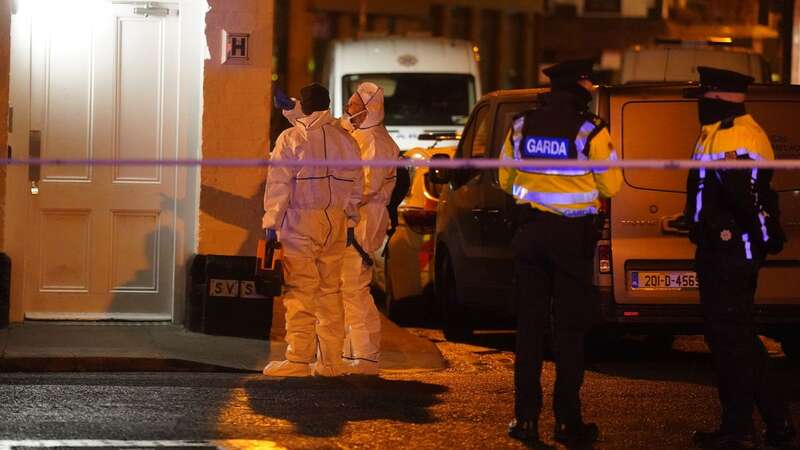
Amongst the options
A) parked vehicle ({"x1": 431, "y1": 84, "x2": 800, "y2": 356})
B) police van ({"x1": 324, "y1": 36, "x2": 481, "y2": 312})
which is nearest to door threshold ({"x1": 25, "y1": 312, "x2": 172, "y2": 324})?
parked vehicle ({"x1": 431, "y1": 84, "x2": 800, "y2": 356})

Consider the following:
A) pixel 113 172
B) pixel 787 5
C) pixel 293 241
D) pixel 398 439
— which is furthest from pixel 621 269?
pixel 787 5

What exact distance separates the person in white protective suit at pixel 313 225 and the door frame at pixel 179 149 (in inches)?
70.8

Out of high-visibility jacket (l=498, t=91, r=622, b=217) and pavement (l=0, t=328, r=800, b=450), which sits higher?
high-visibility jacket (l=498, t=91, r=622, b=217)

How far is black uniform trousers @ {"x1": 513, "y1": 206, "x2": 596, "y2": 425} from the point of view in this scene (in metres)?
7.44

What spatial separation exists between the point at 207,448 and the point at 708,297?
2473mm

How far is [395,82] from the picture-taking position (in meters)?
21.2

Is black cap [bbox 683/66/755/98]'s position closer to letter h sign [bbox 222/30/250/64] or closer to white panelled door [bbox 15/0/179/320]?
letter h sign [bbox 222/30/250/64]

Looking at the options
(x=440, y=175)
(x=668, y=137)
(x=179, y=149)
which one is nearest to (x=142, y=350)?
(x=179, y=149)

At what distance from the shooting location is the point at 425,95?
21109 millimetres

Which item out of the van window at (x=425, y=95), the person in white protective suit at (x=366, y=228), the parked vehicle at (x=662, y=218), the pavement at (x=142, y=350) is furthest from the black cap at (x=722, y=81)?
the van window at (x=425, y=95)

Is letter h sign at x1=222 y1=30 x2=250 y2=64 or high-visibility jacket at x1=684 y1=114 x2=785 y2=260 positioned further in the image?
letter h sign at x1=222 y1=30 x2=250 y2=64

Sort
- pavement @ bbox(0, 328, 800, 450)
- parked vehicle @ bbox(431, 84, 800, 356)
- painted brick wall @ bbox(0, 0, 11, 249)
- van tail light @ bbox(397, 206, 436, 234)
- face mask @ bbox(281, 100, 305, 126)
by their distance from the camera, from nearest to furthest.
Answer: pavement @ bbox(0, 328, 800, 450), face mask @ bbox(281, 100, 305, 126), parked vehicle @ bbox(431, 84, 800, 356), painted brick wall @ bbox(0, 0, 11, 249), van tail light @ bbox(397, 206, 436, 234)

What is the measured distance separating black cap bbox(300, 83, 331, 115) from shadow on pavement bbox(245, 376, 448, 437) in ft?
5.30

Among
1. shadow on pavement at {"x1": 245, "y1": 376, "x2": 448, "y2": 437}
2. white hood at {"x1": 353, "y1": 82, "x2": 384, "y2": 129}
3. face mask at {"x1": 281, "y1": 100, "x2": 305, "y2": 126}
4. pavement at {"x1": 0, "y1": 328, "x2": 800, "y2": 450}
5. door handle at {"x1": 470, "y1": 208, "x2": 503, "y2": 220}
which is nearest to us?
pavement at {"x1": 0, "y1": 328, "x2": 800, "y2": 450}
